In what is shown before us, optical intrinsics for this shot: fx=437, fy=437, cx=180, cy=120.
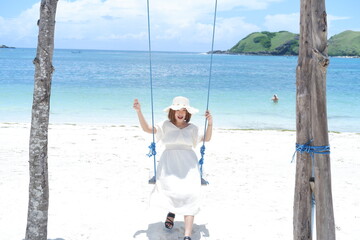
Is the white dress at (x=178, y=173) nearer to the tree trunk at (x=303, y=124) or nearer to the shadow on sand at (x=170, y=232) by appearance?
the shadow on sand at (x=170, y=232)

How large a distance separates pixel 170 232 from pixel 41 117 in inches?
79.1

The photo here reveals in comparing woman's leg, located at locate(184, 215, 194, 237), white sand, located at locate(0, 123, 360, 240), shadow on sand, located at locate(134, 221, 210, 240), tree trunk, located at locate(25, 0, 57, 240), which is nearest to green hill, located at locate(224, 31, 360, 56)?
white sand, located at locate(0, 123, 360, 240)

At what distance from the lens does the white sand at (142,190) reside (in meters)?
4.78

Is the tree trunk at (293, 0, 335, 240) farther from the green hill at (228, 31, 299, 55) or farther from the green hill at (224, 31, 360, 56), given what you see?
the green hill at (228, 31, 299, 55)

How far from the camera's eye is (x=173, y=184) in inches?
178

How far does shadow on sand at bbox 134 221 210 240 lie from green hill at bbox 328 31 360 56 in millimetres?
157392

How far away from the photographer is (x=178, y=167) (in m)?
4.61

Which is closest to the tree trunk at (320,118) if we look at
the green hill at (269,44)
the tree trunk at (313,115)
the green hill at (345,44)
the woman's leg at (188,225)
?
the tree trunk at (313,115)

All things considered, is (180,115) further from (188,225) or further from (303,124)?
(303,124)

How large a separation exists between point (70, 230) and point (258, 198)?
2624mm

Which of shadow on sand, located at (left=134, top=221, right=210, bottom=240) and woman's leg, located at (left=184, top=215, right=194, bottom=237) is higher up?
woman's leg, located at (left=184, top=215, right=194, bottom=237)

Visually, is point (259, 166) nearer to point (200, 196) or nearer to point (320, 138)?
point (200, 196)

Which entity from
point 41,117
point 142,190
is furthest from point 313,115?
point 142,190

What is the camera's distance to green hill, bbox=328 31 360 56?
152 m
